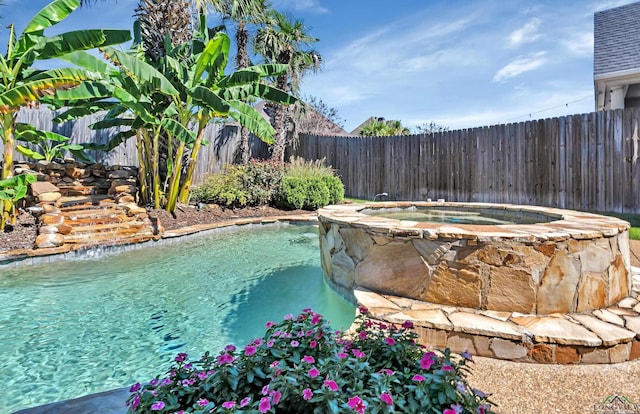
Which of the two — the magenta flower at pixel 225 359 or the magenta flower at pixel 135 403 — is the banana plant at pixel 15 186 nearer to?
the magenta flower at pixel 135 403

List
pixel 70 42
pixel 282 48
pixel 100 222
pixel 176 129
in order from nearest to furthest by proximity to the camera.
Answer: pixel 70 42
pixel 100 222
pixel 176 129
pixel 282 48

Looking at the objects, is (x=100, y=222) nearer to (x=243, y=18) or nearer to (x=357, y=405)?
(x=357, y=405)

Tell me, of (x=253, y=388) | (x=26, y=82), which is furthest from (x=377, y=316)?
(x=26, y=82)

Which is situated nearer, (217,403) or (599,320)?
(217,403)

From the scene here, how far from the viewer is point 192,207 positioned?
331 inches

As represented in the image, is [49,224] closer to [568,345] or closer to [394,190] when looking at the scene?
[568,345]

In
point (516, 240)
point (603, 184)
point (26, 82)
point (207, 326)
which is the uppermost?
point (26, 82)

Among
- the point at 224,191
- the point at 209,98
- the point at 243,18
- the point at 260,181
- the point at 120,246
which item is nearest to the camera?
the point at 120,246

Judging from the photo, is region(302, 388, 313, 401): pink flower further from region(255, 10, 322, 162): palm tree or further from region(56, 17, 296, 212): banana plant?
region(255, 10, 322, 162): palm tree

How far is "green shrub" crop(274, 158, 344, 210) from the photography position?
9156mm

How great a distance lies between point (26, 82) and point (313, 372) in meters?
6.77

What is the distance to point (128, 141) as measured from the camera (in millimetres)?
10172

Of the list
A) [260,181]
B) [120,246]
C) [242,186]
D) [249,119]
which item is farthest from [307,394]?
[260,181]

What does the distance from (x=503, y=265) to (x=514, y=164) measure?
6939 millimetres
